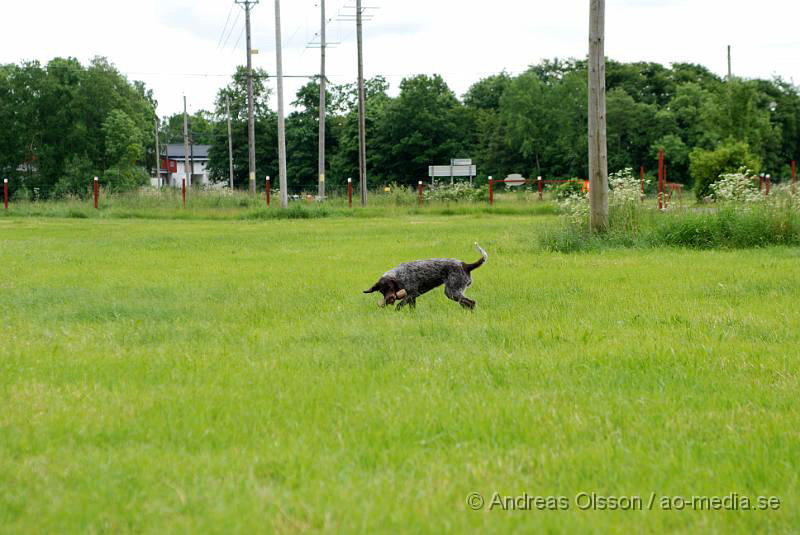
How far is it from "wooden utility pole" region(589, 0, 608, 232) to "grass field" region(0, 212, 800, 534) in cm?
591

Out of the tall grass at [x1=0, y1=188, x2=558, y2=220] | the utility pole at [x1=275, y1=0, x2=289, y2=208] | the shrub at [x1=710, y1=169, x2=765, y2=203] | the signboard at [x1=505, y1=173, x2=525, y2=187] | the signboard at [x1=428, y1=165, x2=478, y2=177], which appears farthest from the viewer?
the signboard at [x1=428, y1=165, x2=478, y2=177]

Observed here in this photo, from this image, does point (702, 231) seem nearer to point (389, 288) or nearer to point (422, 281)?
point (422, 281)

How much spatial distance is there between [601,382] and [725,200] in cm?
1278

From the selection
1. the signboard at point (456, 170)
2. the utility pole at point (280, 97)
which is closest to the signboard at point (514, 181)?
the signboard at point (456, 170)

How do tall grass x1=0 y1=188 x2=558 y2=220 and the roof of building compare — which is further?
the roof of building

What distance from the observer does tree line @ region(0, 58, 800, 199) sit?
69250mm

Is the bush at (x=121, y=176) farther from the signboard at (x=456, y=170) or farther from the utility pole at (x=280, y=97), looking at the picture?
the utility pole at (x=280, y=97)

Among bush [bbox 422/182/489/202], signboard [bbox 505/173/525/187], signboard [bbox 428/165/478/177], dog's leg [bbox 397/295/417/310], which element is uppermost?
signboard [bbox 428/165/478/177]

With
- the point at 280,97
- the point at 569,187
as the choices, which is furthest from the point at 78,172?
the point at 569,187

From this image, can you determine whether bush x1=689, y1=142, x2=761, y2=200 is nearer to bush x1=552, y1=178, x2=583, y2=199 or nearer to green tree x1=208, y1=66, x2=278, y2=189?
bush x1=552, y1=178, x2=583, y2=199

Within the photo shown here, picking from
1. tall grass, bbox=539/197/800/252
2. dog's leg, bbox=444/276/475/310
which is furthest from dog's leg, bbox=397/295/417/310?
tall grass, bbox=539/197/800/252

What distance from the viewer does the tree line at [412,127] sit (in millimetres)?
69250

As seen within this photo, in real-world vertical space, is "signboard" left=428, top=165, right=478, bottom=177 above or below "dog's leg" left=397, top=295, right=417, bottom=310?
above

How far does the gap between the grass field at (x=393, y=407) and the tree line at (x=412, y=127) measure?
62.9 metres
